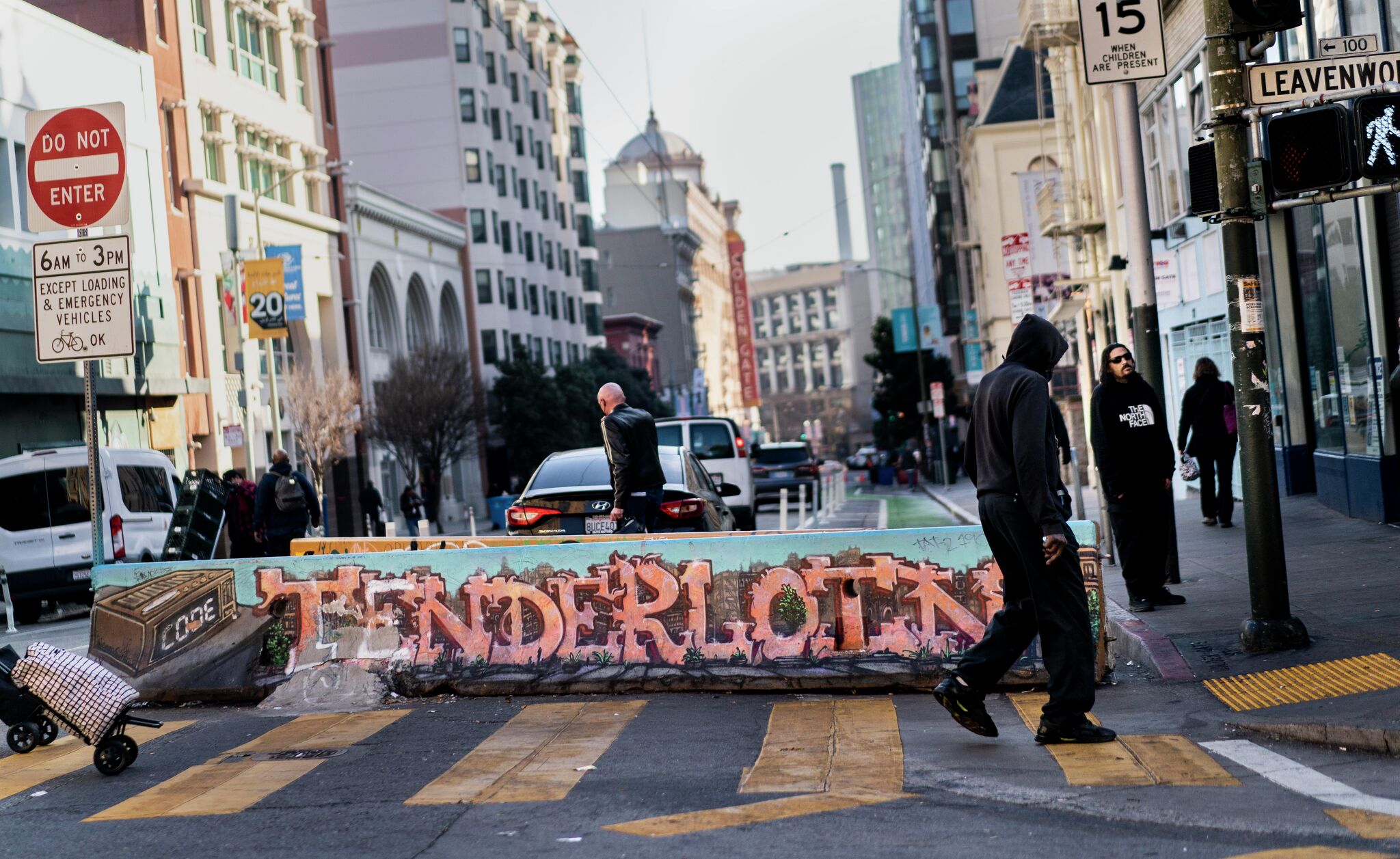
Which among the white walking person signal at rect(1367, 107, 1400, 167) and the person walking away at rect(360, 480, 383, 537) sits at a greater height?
the white walking person signal at rect(1367, 107, 1400, 167)

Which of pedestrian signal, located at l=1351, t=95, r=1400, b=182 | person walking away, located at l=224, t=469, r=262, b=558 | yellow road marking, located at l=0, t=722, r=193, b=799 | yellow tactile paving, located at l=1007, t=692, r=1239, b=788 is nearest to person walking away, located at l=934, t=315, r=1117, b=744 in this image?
yellow tactile paving, located at l=1007, t=692, r=1239, b=788

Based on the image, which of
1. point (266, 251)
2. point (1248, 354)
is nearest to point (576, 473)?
point (1248, 354)

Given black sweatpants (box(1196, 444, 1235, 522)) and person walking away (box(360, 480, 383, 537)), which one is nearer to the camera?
black sweatpants (box(1196, 444, 1235, 522))

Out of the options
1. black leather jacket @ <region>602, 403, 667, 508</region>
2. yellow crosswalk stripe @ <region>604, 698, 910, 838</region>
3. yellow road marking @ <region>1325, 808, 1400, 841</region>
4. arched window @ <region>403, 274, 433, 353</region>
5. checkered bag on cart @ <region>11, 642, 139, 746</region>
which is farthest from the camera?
arched window @ <region>403, 274, 433, 353</region>

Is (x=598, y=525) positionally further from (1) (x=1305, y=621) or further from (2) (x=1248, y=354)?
(2) (x=1248, y=354)

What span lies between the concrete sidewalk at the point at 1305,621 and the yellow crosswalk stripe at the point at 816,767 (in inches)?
67.8

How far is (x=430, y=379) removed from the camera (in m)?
54.4

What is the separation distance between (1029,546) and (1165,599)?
455 cm

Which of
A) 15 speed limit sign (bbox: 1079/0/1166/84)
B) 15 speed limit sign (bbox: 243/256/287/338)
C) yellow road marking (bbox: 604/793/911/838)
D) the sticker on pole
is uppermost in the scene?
15 speed limit sign (bbox: 243/256/287/338)

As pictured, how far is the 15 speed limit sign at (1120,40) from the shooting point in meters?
10.8

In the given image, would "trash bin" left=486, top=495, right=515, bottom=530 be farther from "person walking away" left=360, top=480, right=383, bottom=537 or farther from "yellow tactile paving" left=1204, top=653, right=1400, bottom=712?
"yellow tactile paving" left=1204, top=653, right=1400, bottom=712

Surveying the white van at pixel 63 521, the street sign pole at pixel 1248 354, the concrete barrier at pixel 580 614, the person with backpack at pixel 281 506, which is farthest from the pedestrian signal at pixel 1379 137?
the white van at pixel 63 521

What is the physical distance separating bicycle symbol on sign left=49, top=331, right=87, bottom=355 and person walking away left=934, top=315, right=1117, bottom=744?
5570 millimetres

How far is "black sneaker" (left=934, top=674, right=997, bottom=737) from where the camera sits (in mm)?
7371
